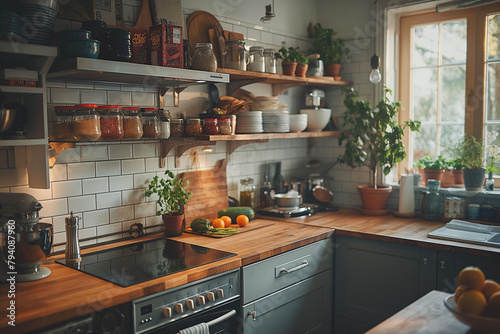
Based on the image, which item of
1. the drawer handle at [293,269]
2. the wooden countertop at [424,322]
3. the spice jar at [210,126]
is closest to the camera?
the wooden countertop at [424,322]

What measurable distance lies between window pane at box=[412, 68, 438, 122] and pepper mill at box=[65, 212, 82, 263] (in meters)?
2.79

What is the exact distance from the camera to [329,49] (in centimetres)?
401

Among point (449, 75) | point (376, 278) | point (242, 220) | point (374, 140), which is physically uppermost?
point (449, 75)

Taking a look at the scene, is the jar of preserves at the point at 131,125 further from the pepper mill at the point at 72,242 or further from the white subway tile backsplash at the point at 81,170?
the pepper mill at the point at 72,242

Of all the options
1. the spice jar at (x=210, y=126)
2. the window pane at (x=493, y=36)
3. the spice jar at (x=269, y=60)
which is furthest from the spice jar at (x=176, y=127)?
the window pane at (x=493, y=36)

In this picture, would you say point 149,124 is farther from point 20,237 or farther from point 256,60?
point 256,60

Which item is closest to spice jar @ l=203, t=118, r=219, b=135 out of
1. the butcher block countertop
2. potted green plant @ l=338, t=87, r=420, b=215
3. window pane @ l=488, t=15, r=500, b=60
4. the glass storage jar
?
the glass storage jar

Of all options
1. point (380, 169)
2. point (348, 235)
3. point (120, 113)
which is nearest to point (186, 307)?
point (120, 113)

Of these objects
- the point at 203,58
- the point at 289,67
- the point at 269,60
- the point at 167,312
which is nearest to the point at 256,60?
the point at 269,60

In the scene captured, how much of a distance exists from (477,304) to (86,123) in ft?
6.01

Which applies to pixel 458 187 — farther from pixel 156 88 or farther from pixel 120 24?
pixel 120 24

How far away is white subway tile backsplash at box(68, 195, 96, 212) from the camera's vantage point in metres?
2.69

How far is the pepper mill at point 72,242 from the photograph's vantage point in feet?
8.10

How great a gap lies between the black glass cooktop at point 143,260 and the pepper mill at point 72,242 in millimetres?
36
